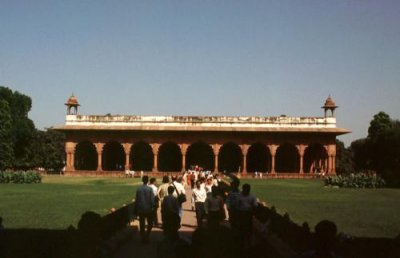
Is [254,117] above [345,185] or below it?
above

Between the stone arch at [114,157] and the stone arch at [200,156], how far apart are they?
6185 millimetres

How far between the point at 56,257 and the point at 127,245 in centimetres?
436

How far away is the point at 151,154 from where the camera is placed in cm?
4984

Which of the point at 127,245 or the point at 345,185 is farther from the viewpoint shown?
the point at 345,185

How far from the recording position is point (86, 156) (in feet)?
167

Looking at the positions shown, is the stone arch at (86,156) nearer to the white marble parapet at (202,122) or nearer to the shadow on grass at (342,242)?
the white marble parapet at (202,122)

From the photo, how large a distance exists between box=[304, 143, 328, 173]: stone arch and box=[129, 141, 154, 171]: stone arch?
14281 millimetres

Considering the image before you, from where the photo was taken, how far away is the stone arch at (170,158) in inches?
1981

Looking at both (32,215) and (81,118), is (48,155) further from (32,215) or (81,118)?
(32,215)

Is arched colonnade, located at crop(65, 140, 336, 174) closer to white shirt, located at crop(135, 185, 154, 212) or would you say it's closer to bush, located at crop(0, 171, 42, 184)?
bush, located at crop(0, 171, 42, 184)

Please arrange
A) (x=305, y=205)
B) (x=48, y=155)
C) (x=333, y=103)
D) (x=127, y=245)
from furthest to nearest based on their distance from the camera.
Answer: (x=48, y=155), (x=333, y=103), (x=305, y=205), (x=127, y=245)

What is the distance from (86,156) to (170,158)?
7.90 meters

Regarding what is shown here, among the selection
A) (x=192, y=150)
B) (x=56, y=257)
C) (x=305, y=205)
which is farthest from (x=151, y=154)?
(x=56, y=257)

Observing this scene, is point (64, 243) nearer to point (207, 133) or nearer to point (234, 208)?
point (234, 208)
